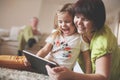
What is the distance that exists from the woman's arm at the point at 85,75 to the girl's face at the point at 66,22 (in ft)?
1.36

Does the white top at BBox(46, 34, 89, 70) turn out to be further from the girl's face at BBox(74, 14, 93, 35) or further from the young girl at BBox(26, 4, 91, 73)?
the girl's face at BBox(74, 14, 93, 35)

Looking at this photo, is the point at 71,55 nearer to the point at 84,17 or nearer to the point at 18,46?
the point at 84,17

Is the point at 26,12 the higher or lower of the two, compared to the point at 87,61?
higher

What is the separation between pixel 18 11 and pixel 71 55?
15.1 ft

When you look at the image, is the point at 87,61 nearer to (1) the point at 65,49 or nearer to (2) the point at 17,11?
(1) the point at 65,49

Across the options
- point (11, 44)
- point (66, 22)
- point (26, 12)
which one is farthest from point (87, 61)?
point (26, 12)

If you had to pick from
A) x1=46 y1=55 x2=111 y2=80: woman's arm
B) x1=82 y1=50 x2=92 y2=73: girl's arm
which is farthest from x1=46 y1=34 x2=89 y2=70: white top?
x1=46 y1=55 x2=111 y2=80: woman's arm

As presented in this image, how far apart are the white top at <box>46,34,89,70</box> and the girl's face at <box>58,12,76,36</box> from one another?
0.04 m

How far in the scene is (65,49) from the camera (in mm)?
1152

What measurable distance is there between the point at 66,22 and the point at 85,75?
0.49 metres

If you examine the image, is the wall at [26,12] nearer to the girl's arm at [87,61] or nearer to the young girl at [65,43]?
the young girl at [65,43]

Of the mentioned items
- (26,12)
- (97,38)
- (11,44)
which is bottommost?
(11,44)

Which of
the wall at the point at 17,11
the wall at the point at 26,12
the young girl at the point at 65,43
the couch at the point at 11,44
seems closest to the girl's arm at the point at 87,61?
the young girl at the point at 65,43

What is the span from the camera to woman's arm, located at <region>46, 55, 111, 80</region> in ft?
2.06
